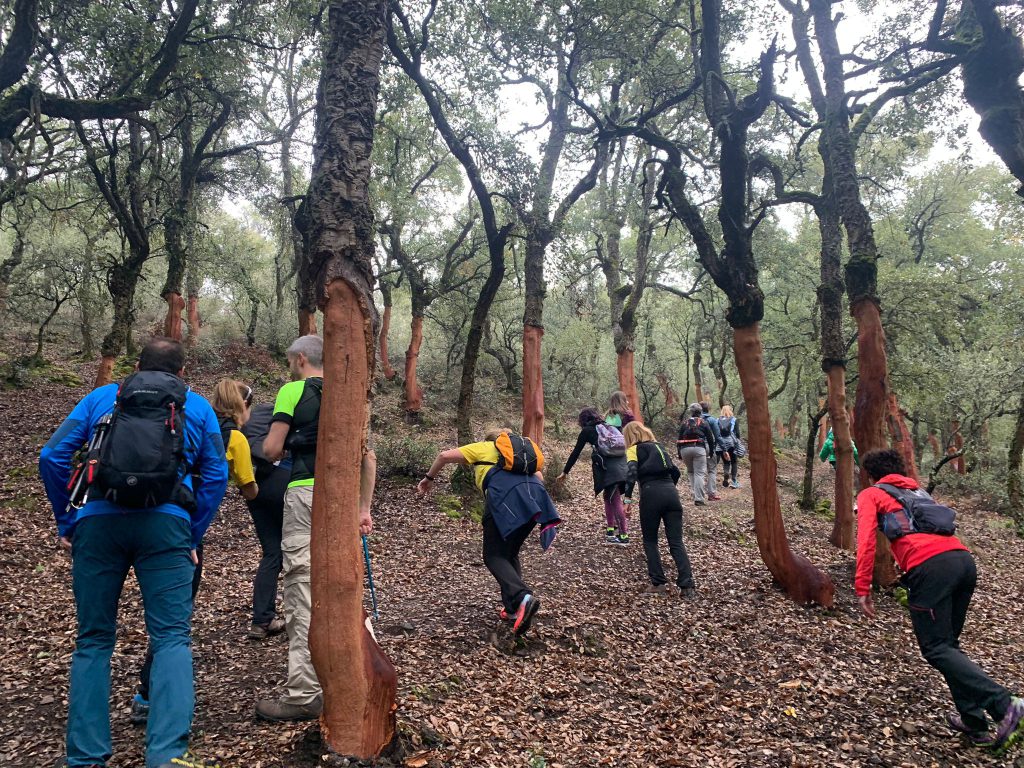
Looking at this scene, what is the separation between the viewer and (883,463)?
4715 millimetres

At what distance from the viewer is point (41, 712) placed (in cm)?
371

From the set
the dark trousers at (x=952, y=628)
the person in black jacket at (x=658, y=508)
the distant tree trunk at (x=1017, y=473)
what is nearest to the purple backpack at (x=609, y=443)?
the person in black jacket at (x=658, y=508)

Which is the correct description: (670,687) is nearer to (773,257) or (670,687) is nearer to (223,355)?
(773,257)

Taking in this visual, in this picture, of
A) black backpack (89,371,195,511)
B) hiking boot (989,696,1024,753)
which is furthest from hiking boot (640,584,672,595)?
black backpack (89,371,195,511)

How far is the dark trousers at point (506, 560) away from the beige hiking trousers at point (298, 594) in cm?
181

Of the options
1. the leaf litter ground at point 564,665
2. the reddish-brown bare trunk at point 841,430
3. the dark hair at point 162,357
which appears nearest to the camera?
the dark hair at point 162,357

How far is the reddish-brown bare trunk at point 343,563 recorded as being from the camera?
9.75 ft

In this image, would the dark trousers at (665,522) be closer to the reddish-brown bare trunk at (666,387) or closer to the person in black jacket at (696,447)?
the person in black jacket at (696,447)

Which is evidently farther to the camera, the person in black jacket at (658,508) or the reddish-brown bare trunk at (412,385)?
the reddish-brown bare trunk at (412,385)

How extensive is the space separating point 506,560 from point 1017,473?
1269 cm

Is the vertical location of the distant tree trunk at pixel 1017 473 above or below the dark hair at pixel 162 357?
below

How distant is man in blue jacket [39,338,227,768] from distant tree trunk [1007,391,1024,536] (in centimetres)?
1440

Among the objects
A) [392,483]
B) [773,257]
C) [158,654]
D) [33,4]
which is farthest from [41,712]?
[773,257]

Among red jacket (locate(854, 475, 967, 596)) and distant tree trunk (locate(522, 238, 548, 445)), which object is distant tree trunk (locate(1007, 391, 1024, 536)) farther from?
red jacket (locate(854, 475, 967, 596))
